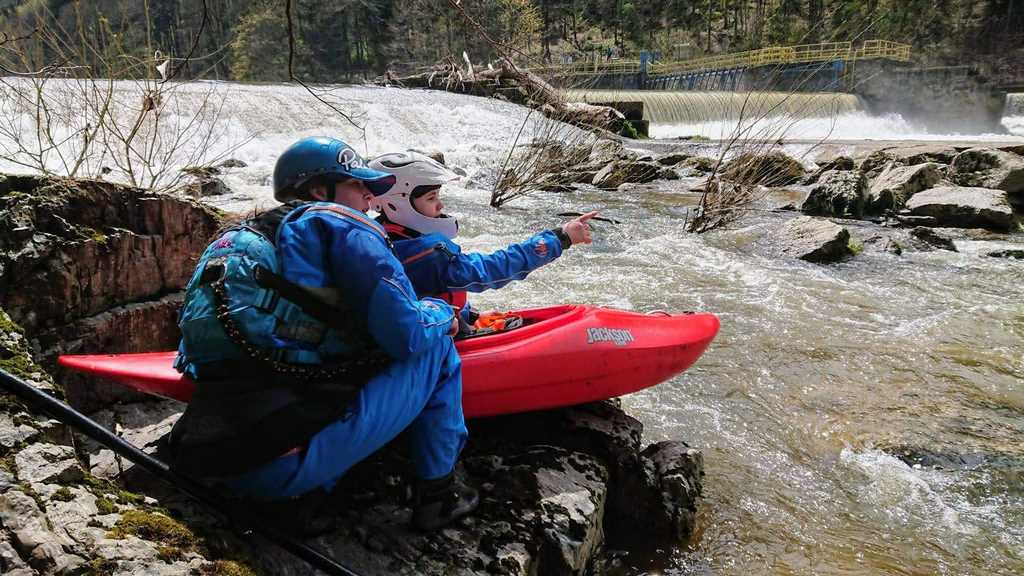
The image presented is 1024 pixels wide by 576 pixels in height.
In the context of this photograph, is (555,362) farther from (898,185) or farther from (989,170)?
(989,170)

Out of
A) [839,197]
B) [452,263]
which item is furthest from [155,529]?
[839,197]

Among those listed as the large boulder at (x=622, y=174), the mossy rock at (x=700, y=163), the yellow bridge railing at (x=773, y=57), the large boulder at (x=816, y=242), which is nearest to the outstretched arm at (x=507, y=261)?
the large boulder at (x=816, y=242)

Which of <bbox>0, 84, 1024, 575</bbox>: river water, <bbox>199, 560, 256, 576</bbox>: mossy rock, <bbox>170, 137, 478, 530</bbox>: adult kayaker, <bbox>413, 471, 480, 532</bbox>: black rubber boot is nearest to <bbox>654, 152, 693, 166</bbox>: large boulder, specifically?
<bbox>0, 84, 1024, 575</bbox>: river water

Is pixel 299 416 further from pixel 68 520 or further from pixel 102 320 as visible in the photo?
pixel 102 320

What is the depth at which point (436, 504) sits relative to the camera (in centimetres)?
207

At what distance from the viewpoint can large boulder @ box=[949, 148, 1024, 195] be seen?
9570mm

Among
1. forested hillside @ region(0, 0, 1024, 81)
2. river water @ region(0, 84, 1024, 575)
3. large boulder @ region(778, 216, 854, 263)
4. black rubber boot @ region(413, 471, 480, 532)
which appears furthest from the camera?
forested hillside @ region(0, 0, 1024, 81)

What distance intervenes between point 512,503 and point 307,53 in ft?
168

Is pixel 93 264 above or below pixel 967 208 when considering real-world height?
above

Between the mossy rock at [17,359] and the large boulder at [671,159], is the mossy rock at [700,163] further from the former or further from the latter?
the mossy rock at [17,359]

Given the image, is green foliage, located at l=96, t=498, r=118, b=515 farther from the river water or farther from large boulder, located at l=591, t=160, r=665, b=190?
large boulder, located at l=591, t=160, r=665, b=190

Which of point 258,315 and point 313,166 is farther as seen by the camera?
point 313,166

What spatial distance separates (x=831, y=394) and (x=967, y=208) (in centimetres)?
613

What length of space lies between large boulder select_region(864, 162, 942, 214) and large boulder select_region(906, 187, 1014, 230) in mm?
343
